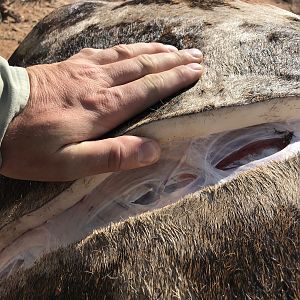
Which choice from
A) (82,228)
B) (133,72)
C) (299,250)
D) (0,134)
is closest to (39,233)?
(82,228)

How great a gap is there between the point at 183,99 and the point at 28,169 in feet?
1.87

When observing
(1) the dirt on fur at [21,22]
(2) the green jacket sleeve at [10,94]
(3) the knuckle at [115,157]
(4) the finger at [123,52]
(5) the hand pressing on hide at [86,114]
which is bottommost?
(1) the dirt on fur at [21,22]

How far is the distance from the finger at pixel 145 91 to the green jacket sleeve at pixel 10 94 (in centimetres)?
26

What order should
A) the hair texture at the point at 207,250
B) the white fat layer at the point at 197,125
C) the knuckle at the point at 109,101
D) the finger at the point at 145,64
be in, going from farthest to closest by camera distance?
the finger at the point at 145,64 < the knuckle at the point at 109,101 < the white fat layer at the point at 197,125 < the hair texture at the point at 207,250

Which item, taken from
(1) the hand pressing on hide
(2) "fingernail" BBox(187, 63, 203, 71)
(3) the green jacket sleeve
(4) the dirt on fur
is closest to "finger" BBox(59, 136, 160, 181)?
(1) the hand pressing on hide

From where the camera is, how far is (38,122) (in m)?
2.12

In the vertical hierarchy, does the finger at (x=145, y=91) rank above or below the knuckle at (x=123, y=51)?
below

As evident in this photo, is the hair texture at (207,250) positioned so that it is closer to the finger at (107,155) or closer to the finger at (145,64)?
the finger at (107,155)

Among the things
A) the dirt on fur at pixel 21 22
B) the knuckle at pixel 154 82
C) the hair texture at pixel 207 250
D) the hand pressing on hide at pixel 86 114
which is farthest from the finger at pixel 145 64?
the dirt on fur at pixel 21 22

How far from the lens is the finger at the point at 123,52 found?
244 centimetres

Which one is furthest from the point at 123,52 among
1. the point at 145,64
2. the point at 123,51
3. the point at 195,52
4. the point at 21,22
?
the point at 21,22

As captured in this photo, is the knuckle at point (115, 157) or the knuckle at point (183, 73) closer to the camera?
the knuckle at point (115, 157)

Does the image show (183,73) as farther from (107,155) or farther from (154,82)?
(107,155)

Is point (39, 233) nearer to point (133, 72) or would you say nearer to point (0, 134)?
point (0, 134)
